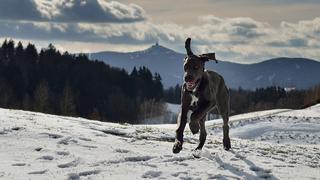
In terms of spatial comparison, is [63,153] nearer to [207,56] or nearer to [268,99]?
[207,56]

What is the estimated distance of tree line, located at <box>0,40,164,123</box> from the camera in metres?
108

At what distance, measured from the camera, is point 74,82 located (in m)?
122

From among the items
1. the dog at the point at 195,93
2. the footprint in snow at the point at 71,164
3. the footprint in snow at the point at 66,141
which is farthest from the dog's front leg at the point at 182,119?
the footprint in snow at the point at 66,141

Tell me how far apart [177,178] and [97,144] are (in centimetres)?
429

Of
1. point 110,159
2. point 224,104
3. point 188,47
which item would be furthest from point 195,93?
point 224,104

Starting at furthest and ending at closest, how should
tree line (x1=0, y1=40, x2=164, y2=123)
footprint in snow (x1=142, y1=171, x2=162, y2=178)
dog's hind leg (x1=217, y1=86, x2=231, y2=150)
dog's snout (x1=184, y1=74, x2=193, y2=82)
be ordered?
tree line (x1=0, y1=40, x2=164, y2=123), dog's hind leg (x1=217, y1=86, x2=231, y2=150), dog's snout (x1=184, y1=74, x2=193, y2=82), footprint in snow (x1=142, y1=171, x2=162, y2=178)

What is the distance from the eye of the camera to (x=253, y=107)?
15275 centimetres

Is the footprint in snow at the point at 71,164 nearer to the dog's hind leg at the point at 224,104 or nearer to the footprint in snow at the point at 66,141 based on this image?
the footprint in snow at the point at 66,141

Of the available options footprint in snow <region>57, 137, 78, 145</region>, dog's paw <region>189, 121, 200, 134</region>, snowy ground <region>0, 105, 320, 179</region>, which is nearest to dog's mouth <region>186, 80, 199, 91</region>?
dog's paw <region>189, 121, 200, 134</region>

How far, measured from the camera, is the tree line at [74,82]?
107562mm

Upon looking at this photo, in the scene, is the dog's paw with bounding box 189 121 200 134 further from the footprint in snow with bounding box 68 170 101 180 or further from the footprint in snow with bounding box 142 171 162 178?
the footprint in snow with bounding box 68 170 101 180

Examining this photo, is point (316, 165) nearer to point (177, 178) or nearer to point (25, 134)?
point (177, 178)

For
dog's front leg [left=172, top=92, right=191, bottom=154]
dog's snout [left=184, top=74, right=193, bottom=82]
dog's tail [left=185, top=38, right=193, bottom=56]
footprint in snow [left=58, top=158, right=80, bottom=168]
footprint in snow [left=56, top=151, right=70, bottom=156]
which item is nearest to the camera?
footprint in snow [left=58, top=158, right=80, bottom=168]

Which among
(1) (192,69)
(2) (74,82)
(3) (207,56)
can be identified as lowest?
(1) (192,69)
